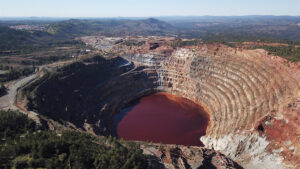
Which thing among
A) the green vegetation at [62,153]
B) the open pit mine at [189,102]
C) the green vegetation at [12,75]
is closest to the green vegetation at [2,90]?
the open pit mine at [189,102]

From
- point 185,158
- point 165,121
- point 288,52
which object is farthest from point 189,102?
point 185,158

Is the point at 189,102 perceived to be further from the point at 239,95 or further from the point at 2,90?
the point at 2,90

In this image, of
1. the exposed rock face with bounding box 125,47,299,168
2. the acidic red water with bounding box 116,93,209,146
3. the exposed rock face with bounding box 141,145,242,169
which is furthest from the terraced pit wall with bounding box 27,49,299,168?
the exposed rock face with bounding box 141,145,242,169

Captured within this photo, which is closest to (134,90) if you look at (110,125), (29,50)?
(110,125)

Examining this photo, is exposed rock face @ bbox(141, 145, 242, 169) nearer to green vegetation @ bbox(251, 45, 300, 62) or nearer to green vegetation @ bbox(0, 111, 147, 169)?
green vegetation @ bbox(0, 111, 147, 169)

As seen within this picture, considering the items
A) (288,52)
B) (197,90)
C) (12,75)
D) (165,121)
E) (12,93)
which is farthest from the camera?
(197,90)
